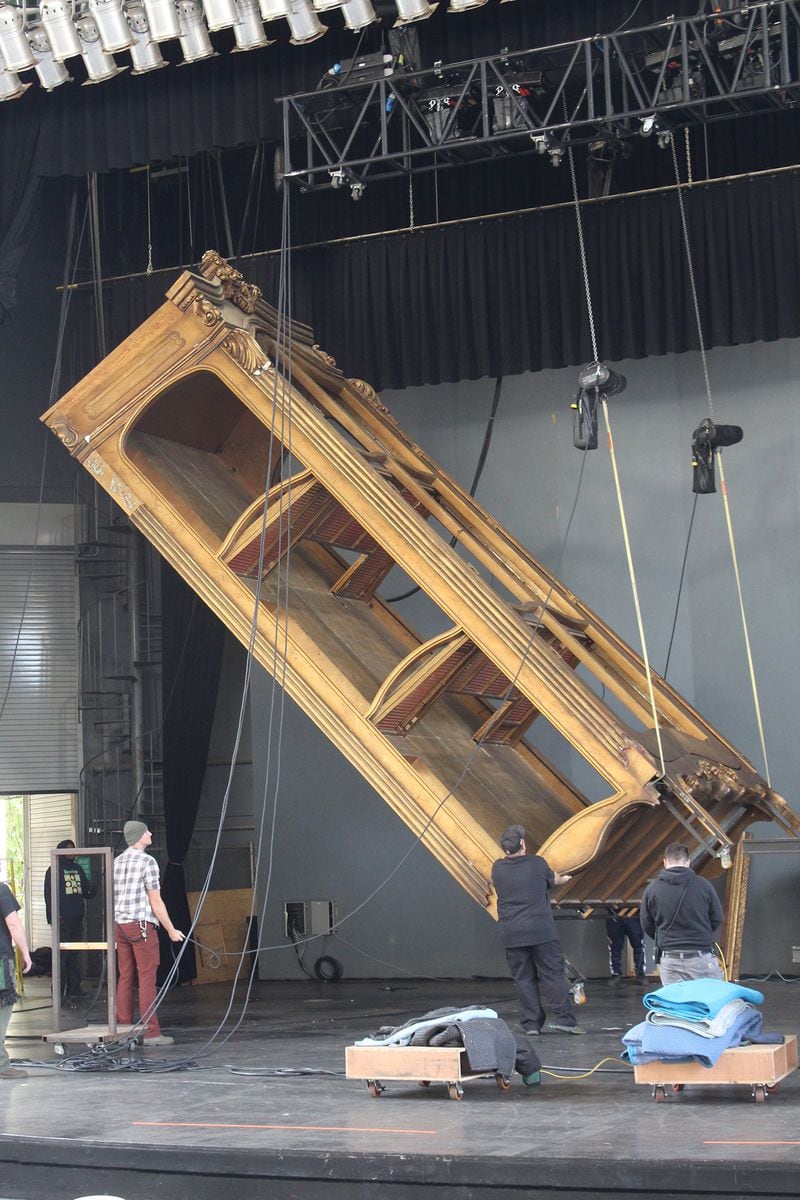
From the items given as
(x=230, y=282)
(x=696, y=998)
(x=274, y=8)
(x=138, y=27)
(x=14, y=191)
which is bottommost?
(x=696, y=998)

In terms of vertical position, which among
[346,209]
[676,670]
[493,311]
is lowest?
[676,670]

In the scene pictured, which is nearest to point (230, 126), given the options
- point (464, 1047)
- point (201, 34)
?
point (201, 34)

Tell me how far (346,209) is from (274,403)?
15.7 feet

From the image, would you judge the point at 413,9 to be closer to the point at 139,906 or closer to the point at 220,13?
the point at 220,13

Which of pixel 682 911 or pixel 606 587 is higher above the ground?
pixel 606 587

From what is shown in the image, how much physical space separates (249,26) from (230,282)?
2.14 metres

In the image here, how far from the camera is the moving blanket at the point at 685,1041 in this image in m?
6.33

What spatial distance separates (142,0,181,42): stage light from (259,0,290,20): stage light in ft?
2.17

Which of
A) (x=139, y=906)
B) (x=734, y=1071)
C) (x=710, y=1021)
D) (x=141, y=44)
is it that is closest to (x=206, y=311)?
(x=141, y=44)

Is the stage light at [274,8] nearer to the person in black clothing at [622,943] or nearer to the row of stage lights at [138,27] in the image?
the row of stage lights at [138,27]

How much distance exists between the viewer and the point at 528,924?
7980 millimetres

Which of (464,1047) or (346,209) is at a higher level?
(346,209)

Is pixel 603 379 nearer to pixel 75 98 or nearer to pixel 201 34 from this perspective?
pixel 201 34

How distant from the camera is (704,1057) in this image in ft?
20.7
